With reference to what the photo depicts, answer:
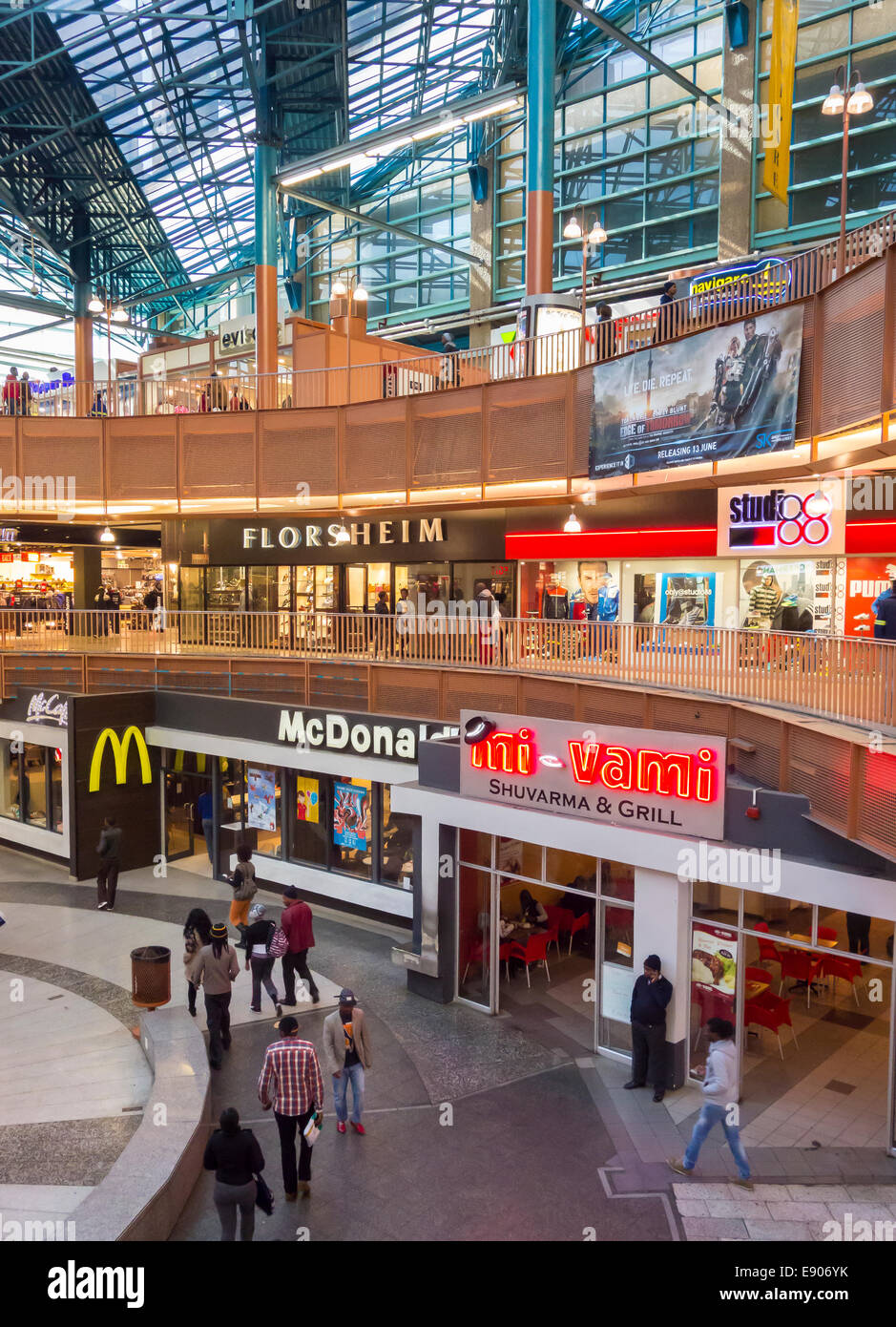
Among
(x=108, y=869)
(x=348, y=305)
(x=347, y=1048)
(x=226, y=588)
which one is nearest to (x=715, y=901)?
(x=347, y=1048)

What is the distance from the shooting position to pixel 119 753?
1983 cm

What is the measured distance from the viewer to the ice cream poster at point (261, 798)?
62.6 feet

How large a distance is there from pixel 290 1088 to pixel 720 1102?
13.4 ft

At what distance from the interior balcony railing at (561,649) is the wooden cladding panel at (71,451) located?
3462 mm

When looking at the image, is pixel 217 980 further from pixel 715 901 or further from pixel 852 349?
pixel 852 349

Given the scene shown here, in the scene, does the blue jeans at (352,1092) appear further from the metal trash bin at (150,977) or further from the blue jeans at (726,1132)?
the metal trash bin at (150,977)

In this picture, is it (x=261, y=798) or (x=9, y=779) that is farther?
(x=9, y=779)

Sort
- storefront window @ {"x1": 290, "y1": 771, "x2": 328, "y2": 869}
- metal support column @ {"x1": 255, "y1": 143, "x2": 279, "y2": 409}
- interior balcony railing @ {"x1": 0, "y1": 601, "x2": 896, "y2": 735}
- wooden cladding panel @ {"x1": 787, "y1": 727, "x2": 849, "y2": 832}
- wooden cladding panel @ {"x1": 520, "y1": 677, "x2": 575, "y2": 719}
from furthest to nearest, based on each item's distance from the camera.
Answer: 1. metal support column @ {"x1": 255, "y1": 143, "x2": 279, "y2": 409}
2. storefront window @ {"x1": 290, "y1": 771, "x2": 328, "y2": 869}
3. wooden cladding panel @ {"x1": 520, "y1": 677, "x2": 575, "y2": 719}
4. interior balcony railing @ {"x1": 0, "y1": 601, "x2": 896, "y2": 735}
5. wooden cladding panel @ {"x1": 787, "y1": 727, "x2": 849, "y2": 832}

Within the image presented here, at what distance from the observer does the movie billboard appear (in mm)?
12656

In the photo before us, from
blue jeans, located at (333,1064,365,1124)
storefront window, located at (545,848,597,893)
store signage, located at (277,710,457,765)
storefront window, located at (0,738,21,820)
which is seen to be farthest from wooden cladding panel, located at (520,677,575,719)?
storefront window, located at (0,738,21,820)

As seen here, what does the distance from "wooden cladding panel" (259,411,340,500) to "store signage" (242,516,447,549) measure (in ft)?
12.3

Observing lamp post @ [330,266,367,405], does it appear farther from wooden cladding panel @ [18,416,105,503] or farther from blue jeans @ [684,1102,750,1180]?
blue jeans @ [684,1102,750,1180]

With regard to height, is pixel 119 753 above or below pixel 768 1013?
above
